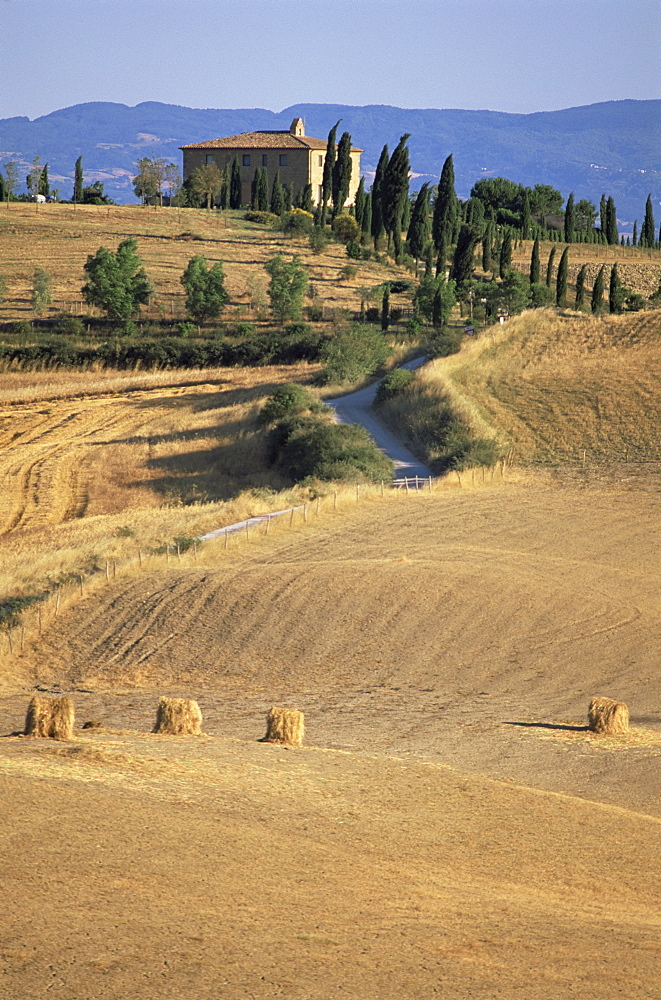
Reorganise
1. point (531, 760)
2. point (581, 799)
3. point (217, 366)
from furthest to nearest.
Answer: point (217, 366) → point (531, 760) → point (581, 799)

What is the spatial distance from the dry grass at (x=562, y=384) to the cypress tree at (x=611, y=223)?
46.0m

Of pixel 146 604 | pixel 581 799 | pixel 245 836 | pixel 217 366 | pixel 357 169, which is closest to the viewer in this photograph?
pixel 245 836

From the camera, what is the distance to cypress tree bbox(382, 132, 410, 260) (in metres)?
92.2

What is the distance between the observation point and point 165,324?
258 feet

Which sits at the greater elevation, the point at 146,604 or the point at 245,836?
the point at 245,836

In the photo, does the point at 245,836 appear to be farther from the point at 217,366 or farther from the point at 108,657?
the point at 217,366

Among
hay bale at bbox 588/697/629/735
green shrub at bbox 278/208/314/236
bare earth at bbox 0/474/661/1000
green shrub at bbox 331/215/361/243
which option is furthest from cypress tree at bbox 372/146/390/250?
hay bale at bbox 588/697/629/735

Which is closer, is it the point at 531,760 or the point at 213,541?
the point at 531,760

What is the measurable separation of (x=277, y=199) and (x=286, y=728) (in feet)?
339

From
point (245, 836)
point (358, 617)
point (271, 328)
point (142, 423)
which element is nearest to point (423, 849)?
point (245, 836)

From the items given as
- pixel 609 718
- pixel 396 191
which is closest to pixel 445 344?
pixel 396 191

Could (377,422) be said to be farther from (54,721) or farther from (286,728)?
(54,721)

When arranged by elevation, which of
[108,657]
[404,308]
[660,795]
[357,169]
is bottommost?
[108,657]

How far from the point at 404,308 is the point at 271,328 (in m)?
10.7
